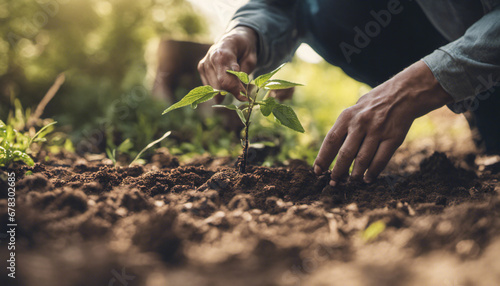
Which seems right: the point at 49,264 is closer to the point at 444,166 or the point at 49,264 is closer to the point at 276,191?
the point at 276,191

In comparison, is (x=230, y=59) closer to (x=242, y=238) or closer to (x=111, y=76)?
(x=242, y=238)

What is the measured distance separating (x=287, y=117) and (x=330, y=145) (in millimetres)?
263

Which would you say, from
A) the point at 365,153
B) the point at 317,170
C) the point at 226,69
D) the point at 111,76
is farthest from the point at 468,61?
the point at 111,76

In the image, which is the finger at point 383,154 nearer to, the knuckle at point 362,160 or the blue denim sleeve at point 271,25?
the knuckle at point 362,160

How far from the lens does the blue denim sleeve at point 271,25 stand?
214 centimetres

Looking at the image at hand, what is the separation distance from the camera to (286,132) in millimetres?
2752

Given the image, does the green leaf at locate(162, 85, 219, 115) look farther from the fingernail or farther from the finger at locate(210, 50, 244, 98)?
the fingernail

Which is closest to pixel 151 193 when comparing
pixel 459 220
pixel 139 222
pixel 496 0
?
pixel 139 222

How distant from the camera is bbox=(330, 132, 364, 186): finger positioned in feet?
4.56

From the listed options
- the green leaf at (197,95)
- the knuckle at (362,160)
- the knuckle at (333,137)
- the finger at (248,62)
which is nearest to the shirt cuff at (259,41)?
the finger at (248,62)

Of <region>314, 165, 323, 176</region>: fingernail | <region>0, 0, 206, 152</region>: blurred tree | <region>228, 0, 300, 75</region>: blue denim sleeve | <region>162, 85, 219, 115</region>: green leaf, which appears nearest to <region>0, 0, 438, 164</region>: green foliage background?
<region>0, 0, 206, 152</region>: blurred tree

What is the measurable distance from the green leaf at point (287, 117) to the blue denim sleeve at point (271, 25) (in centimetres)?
95

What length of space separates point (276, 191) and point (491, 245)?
30.1 inches

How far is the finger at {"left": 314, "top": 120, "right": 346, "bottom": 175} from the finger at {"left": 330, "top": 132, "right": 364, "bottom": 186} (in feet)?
0.12
